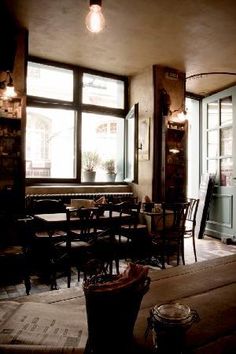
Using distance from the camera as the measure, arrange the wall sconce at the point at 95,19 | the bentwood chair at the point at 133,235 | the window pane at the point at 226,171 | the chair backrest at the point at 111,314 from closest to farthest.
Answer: the chair backrest at the point at 111,314, the wall sconce at the point at 95,19, the bentwood chair at the point at 133,235, the window pane at the point at 226,171

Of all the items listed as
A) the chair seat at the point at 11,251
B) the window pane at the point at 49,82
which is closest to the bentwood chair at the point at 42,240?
the chair seat at the point at 11,251

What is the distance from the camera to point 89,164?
6070 millimetres

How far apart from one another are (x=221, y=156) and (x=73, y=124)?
3339 mm

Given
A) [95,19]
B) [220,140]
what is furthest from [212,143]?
[95,19]

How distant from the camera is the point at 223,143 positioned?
686cm

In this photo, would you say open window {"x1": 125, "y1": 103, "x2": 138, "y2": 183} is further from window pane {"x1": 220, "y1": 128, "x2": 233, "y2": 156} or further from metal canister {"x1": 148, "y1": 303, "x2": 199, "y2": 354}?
metal canister {"x1": 148, "y1": 303, "x2": 199, "y2": 354}

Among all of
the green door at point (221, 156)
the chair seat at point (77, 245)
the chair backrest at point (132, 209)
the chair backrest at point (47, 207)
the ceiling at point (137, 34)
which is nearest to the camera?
the chair seat at point (77, 245)

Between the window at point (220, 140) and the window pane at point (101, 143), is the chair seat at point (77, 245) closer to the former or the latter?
the window pane at point (101, 143)

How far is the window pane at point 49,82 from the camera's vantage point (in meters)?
5.50

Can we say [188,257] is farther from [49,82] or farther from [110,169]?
[49,82]

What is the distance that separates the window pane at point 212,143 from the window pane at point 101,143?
87.1 inches

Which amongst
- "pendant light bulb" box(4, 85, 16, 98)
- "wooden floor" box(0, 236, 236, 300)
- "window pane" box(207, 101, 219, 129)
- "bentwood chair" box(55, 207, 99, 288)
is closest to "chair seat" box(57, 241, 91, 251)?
"bentwood chair" box(55, 207, 99, 288)

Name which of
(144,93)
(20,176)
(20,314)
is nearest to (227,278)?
(20,314)

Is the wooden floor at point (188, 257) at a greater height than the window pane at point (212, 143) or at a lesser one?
lesser
